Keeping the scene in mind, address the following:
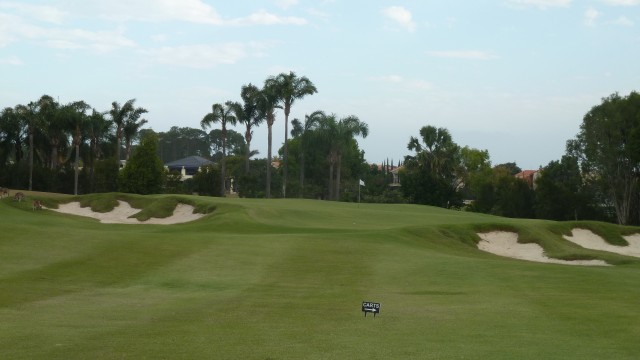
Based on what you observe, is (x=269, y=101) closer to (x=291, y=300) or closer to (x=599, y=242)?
(x=599, y=242)

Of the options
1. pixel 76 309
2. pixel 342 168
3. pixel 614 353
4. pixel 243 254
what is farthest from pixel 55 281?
pixel 342 168

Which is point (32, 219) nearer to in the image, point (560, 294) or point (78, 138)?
point (560, 294)

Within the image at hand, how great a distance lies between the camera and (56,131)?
296 ft

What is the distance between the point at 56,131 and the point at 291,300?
79.6 meters

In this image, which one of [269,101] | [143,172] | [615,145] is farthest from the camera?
[269,101]

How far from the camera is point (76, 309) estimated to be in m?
14.6

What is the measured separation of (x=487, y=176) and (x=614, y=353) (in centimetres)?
11459

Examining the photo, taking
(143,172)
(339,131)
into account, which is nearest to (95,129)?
(143,172)

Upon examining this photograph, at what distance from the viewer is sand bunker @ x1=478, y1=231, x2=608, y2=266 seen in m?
35.8

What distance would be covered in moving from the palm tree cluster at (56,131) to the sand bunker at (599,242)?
5266 centimetres

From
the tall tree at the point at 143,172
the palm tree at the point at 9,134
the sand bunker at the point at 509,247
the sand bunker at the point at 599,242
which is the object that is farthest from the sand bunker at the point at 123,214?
the palm tree at the point at 9,134

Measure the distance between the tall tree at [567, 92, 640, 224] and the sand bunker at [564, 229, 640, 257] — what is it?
37903mm

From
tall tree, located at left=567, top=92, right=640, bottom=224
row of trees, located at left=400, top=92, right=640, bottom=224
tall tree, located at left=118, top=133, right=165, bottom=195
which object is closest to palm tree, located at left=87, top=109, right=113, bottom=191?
tall tree, located at left=118, top=133, right=165, bottom=195

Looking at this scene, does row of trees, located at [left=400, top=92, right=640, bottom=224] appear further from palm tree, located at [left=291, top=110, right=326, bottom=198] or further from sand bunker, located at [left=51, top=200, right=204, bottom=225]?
sand bunker, located at [left=51, top=200, right=204, bottom=225]
